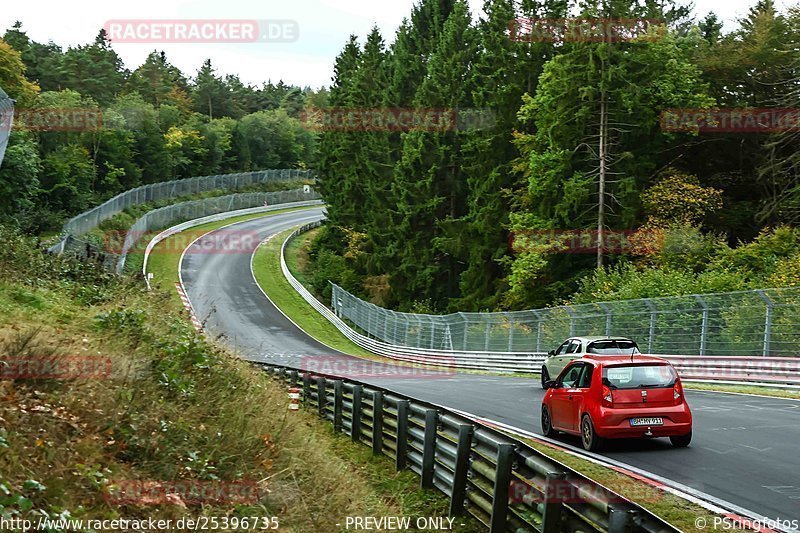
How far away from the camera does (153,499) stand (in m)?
8.07

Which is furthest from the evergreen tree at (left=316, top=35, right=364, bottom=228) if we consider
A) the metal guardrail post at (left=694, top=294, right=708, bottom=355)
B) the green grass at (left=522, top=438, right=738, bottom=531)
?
the green grass at (left=522, top=438, right=738, bottom=531)

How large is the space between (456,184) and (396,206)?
7.09 meters

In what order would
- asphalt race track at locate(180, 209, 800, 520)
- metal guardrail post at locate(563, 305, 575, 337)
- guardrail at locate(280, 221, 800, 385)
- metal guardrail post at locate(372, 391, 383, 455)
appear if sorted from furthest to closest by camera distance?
metal guardrail post at locate(563, 305, 575, 337)
guardrail at locate(280, 221, 800, 385)
metal guardrail post at locate(372, 391, 383, 455)
asphalt race track at locate(180, 209, 800, 520)


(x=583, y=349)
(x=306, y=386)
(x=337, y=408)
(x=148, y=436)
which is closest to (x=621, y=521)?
(x=148, y=436)

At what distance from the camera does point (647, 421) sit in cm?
1326

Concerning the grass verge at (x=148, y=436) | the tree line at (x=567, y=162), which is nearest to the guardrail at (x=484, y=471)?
the grass verge at (x=148, y=436)

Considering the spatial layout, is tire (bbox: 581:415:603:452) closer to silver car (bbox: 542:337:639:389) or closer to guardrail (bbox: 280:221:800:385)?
silver car (bbox: 542:337:639:389)

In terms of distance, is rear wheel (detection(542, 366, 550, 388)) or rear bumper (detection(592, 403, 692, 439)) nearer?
rear bumper (detection(592, 403, 692, 439))

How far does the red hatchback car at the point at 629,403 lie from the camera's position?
43.4 ft

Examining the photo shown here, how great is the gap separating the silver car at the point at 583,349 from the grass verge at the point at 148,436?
7.26 metres

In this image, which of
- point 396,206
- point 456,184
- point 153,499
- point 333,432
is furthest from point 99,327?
point 396,206

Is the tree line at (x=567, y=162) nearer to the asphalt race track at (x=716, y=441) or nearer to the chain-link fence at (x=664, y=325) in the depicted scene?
the chain-link fence at (x=664, y=325)

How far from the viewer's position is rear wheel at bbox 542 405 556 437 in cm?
1541

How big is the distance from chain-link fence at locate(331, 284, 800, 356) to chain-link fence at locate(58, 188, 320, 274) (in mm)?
17315
